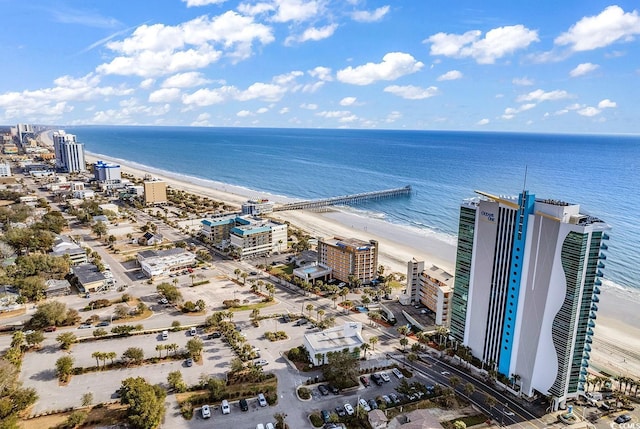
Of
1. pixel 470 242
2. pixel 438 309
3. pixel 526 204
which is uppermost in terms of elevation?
pixel 526 204

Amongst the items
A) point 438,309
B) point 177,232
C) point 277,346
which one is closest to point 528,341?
point 438,309

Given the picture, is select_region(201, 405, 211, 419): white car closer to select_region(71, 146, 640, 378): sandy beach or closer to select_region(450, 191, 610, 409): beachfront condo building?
select_region(450, 191, 610, 409): beachfront condo building

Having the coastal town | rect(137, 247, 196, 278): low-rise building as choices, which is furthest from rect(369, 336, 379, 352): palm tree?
rect(137, 247, 196, 278): low-rise building

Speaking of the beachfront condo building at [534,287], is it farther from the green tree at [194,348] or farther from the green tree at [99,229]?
the green tree at [99,229]

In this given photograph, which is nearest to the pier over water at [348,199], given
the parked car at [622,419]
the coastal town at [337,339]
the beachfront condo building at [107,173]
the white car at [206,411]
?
the coastal town at [337,339]

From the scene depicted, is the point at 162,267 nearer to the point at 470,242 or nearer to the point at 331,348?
the point at 331,348

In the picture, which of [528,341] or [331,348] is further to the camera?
[331,348]

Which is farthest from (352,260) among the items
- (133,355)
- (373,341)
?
(133,355)

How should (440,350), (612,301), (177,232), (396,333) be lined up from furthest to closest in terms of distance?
(177,232)
(612,301)
(396,333)
(440,350)
